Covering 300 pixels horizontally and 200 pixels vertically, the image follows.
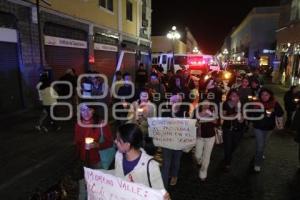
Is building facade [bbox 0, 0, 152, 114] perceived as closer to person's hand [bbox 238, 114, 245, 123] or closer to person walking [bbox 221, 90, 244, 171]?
person walking [bbox 221, 90, 244, 171]

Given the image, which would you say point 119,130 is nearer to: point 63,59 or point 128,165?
point 128,165

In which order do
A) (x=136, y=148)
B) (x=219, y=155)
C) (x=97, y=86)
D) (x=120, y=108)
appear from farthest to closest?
(x=97, y=86)
(x=120, y=108)
(x=219, y=155)
(x=136, y=148)

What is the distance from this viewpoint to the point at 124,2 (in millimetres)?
25422

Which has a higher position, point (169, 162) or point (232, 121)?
point (232, 121)

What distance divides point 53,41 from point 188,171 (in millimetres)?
9929

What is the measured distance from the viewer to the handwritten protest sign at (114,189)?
2953mm

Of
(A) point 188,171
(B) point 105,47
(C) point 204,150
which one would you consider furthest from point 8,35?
(B) point 105,47

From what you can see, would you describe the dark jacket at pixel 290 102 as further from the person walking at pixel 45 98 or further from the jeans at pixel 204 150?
the person walking at pixel 45 98

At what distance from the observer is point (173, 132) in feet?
19.9

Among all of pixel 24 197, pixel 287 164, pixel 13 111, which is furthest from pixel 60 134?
pixel 287 164

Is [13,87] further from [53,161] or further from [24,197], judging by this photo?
[24,197]

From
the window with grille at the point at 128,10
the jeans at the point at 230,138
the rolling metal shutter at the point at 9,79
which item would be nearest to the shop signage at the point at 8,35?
the rolling metal shutter at the point at 9,79

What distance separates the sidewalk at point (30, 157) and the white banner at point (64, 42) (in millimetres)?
4292

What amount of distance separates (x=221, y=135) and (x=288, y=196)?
1777 millimetres
